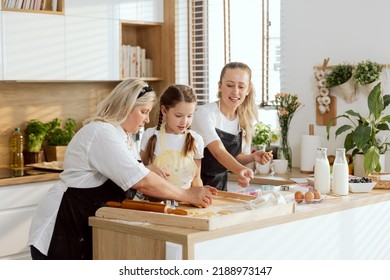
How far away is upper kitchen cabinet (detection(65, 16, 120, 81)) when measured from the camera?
Answer: 492 cm

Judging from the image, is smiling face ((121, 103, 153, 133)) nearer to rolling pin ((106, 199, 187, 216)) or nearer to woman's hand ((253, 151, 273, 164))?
rolling pin ((106, 199, 187, 216))

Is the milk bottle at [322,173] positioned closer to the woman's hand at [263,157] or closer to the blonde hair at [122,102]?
the woman's hand at [263,157]

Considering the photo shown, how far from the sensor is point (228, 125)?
392cm

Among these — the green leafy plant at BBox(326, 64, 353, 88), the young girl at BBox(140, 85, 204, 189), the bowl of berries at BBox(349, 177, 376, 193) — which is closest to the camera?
the young girl at BBox(140, 85, 204, 189)

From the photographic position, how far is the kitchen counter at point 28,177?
171 inches

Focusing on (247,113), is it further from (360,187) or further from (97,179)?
(97,179)

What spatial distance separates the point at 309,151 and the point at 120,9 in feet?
5.63

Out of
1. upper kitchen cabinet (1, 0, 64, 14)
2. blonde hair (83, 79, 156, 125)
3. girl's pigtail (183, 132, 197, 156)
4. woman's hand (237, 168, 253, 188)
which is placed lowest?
woman's hand (237, 168, 253, 188)

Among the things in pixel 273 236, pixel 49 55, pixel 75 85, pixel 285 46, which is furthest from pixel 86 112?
pixel 273 236

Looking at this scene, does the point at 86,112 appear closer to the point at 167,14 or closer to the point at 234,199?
the point at 167,14

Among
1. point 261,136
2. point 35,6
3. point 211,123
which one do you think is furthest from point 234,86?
point 35,6

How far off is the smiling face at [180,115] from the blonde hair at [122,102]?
387mm

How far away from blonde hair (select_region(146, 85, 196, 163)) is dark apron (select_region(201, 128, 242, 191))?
50 cm

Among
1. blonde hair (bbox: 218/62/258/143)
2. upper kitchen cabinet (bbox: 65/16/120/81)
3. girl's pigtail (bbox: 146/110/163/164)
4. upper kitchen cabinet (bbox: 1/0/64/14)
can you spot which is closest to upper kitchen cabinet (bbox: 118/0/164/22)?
upper kitchen cabinet (bbox: 65/16/120/81)
